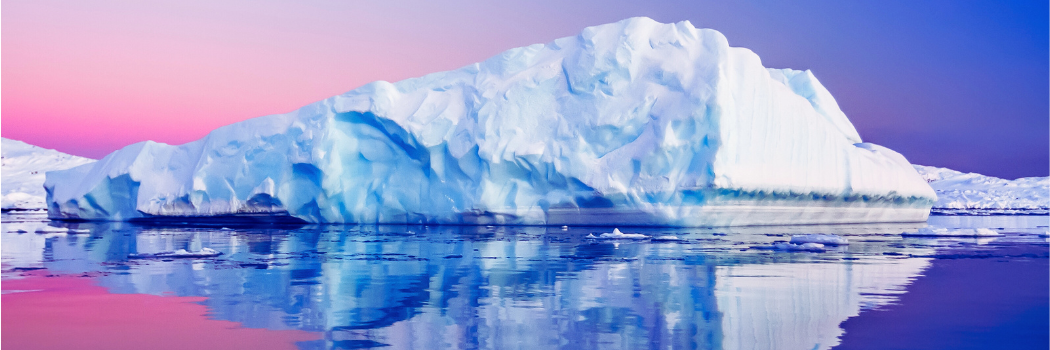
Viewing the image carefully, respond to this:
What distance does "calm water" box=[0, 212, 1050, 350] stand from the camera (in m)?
3.94

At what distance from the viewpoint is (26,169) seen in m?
51.6

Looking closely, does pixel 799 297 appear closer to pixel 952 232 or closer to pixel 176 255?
pixel 176 255

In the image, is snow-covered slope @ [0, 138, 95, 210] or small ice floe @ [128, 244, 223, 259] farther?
snow-covered slope @ [0, 138, 95, 210]

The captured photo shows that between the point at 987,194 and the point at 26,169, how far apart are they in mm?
55942

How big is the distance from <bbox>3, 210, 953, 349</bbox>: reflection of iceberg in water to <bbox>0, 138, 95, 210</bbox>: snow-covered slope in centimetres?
3911

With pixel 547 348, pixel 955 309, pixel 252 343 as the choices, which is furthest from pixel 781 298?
pixel 252 343

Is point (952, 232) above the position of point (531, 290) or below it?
above

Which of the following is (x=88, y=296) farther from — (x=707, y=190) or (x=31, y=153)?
(x=31, y=153)

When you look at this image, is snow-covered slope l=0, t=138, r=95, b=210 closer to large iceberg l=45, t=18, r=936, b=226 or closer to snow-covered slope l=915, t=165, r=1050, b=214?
large iceberg l=45, t=18, r=936, b=226

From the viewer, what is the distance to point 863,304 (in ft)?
16.5

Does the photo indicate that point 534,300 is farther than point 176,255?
No

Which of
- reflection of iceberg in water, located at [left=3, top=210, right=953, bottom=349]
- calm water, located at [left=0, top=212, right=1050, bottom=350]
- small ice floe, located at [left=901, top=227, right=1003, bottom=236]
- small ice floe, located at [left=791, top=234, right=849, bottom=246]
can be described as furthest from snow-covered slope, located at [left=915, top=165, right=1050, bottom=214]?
calm water, located at [left=0, top=212, right=1050, bottom=350]

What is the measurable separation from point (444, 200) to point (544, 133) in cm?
279

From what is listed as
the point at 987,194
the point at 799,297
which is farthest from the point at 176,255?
the point at 987,194
